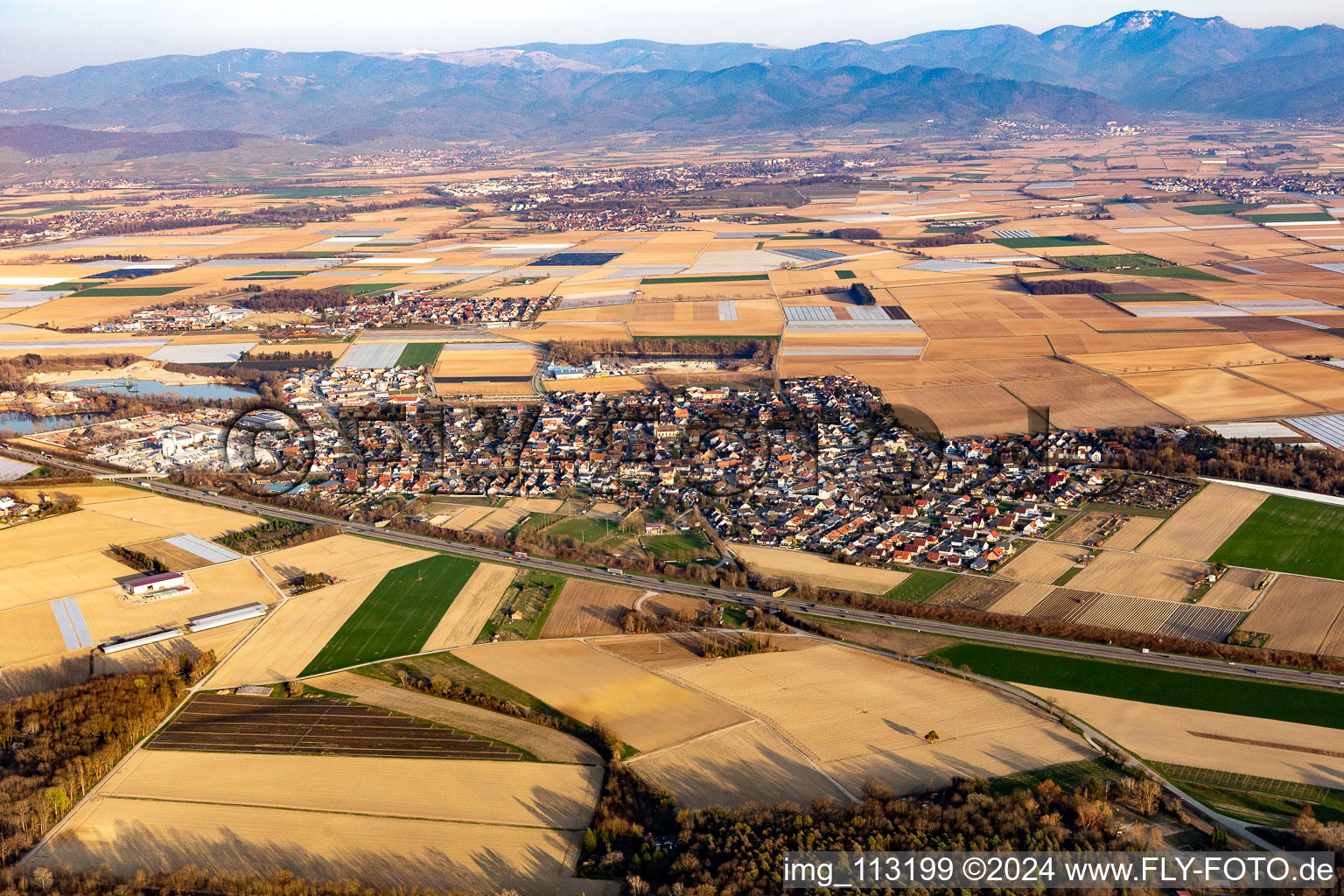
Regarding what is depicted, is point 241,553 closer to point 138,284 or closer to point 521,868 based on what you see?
point 521,868

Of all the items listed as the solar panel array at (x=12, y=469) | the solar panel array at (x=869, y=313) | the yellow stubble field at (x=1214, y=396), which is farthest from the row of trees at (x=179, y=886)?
the solar panel array at (x=869, y=313)

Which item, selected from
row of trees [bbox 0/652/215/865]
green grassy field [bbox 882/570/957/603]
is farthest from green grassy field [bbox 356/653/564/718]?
green grassy field [bbox 882/570/957/603]

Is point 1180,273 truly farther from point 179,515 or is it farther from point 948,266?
point 179,515

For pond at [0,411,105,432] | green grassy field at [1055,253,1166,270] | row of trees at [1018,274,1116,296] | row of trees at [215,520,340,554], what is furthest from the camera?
green grassy field at [1055,253,1166,270]

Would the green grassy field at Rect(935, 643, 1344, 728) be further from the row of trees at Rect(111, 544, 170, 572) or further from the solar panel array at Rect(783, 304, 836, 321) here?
the solar panel array at Rect(783, 304, 836, 321)

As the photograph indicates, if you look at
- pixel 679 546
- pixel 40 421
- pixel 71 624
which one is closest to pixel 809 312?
pixel 679 546

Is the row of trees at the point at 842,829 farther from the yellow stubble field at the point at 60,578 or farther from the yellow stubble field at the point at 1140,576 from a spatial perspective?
the yellow stubble field at the point at 60,578
